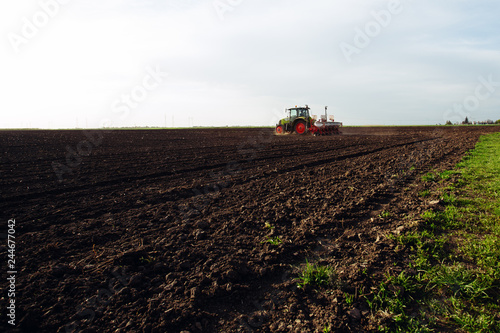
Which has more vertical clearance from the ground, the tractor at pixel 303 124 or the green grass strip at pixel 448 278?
the tractor at pixel 303 124

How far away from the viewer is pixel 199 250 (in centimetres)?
412

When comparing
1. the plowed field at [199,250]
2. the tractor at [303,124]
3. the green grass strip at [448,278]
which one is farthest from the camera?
the tractor at [303,124]

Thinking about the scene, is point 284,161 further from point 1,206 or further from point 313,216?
point 1,206

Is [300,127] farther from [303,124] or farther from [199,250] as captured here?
[199,250]

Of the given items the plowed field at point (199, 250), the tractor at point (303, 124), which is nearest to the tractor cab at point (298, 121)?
the tractor at point (303, 124)

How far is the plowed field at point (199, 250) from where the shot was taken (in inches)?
114

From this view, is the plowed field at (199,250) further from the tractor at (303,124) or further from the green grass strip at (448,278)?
the tractor at (303,124)

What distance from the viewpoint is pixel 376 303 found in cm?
296

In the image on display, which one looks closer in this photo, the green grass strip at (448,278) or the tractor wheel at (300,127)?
the green grass strip at (448,278)

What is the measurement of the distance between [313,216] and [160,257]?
282 centimetres

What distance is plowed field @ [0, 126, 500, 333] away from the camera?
2.89 m

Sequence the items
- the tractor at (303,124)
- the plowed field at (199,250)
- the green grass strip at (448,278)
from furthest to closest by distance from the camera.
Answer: the tractor at (303,124), the plowed field at (199,250), the green grass strip at (448,278)

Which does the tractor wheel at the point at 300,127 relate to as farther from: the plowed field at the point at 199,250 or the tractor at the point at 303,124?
the plowed field at the point at 199,250

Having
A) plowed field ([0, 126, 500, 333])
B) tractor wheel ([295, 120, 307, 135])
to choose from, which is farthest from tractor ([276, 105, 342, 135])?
plowed field ([0, 126, 500, 333])
